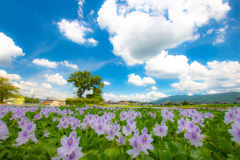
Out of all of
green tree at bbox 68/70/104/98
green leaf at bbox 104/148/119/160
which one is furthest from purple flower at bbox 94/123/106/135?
green tree at bbox 68/70/104/98

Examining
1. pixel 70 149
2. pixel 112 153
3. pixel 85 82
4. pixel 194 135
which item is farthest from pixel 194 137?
pixel 85 82

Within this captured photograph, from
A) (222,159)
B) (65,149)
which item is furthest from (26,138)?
(222,159)

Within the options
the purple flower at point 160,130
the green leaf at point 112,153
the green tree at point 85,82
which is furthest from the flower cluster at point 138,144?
the green tree at point 85,82

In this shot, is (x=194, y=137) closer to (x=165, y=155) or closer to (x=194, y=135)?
(x=194, y=135)

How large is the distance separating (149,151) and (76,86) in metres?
50.7

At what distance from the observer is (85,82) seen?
4953cm

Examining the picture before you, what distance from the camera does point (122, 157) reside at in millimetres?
970

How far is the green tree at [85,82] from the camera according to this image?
159ft

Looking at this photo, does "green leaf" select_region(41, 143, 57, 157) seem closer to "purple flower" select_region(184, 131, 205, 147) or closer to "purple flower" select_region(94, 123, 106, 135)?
"purple flower" select_region(94, 123, 106, 135)

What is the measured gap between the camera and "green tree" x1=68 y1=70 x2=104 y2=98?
48406 millimetres

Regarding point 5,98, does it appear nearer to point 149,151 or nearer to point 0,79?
point 0,79

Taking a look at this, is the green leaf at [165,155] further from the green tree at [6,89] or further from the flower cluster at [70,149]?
the green tree at [6,89]

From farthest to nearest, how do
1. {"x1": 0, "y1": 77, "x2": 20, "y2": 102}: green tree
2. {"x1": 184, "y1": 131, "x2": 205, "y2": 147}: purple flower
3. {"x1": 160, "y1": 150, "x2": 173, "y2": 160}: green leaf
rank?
1. {"x1": 0, "y1": 77, "x2": 20, "y2": 102}: green tree
2. {"x1": 184, "y1": 131, "x2": 205, "y2": 147}: purple flower
3. {"x1": 160, "y1": 150, "x2": 173, "y2": 160}: green leaf

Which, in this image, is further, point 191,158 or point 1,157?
point 1,157
